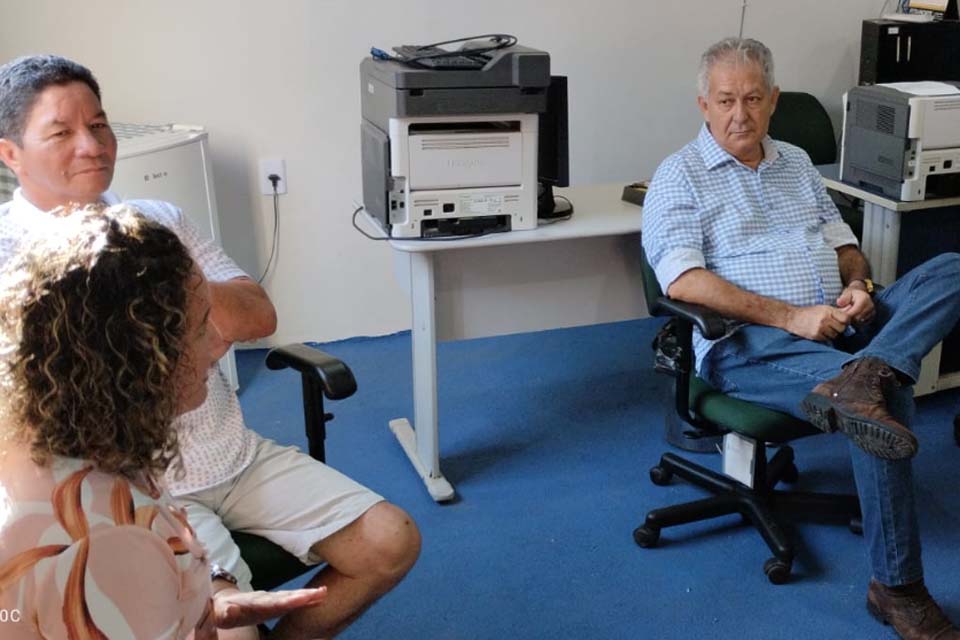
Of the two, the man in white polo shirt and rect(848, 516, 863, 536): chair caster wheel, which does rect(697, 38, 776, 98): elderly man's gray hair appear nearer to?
rect(848, 516, 863, 536): chair caster wheel

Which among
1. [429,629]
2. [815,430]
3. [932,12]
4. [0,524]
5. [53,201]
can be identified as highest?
[932,12]

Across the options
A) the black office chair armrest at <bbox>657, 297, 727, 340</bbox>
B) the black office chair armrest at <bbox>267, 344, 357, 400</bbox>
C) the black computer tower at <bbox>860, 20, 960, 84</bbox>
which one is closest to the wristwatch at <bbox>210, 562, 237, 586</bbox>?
the black office chair armrest at <bbox>267, 344, 357, 400</bbox>

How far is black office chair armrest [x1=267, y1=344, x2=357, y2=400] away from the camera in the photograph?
183 cm

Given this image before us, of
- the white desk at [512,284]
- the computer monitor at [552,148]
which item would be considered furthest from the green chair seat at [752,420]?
the computer monitor at [552,148]

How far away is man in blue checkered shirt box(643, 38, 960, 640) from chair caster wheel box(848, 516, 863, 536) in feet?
1.06

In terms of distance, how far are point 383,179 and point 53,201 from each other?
98 centimetres

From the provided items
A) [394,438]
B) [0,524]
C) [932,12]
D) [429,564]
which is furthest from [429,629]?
[932,12]

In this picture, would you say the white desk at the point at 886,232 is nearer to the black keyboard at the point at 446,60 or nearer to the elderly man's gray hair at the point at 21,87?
the black keyboard at the point at 446,60

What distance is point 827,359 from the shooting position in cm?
220

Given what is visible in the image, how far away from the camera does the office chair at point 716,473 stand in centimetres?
222

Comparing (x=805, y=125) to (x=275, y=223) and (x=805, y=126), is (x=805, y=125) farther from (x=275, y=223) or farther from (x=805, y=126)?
(x=275, y=223)

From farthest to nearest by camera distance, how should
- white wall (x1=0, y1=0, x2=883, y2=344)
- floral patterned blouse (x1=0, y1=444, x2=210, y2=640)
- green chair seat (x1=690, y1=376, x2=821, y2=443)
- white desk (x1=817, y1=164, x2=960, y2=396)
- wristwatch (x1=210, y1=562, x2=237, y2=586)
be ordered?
white wall (x1=0, y1=0, x2=883, y2=344)
white desk (x1=817, y1=164, x2=960, y2=396)
green chair seat (x1=690, y1=376, x2=821, y2=443)
wristwatch (x1=210, y1=562, x2=237, y2=586)
floral patterned blouse (x1=0, y1=444, x2=210, y2=640)

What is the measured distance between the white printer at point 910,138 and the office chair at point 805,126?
0.86m

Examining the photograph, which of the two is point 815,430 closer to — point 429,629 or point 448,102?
point 429,629
